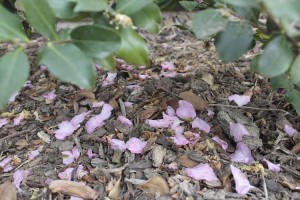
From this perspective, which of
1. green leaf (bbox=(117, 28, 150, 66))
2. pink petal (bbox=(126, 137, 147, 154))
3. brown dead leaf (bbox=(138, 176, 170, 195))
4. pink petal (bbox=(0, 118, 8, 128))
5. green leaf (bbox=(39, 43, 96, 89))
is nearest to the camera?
green leaf (bbox=(39, 43, 96, 89))

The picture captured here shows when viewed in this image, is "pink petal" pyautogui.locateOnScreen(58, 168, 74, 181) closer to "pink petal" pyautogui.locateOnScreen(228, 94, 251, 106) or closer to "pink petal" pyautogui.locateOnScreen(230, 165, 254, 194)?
"pink petal" pyautogui.locateOnScreen(230, 165, 254, 194)

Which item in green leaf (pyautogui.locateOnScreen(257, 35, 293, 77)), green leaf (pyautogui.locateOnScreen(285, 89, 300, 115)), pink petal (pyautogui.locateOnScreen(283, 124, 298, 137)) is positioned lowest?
pink petal (pyautogui.locateOnScreen(283, 124, 298, 137))

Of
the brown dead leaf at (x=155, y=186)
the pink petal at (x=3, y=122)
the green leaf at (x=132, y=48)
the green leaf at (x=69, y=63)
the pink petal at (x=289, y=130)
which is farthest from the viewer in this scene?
the pink petal at (x=3, y=122)

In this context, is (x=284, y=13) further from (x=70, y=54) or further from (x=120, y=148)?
(x=120, y=148)

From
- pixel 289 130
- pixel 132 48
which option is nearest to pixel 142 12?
pixel 132 48

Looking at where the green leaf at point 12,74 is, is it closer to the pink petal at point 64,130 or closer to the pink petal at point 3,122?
the pink petal at point 64,130

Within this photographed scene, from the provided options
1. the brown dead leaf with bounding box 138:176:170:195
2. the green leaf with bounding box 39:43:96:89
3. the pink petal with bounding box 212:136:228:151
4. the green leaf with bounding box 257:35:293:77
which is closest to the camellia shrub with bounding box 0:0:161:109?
the green leaf with bounding box 39:43:96:89

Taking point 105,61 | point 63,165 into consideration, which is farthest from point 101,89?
point 105,61

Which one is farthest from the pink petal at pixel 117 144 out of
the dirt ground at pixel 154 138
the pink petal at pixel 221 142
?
the pink petal at pixel 221 142
